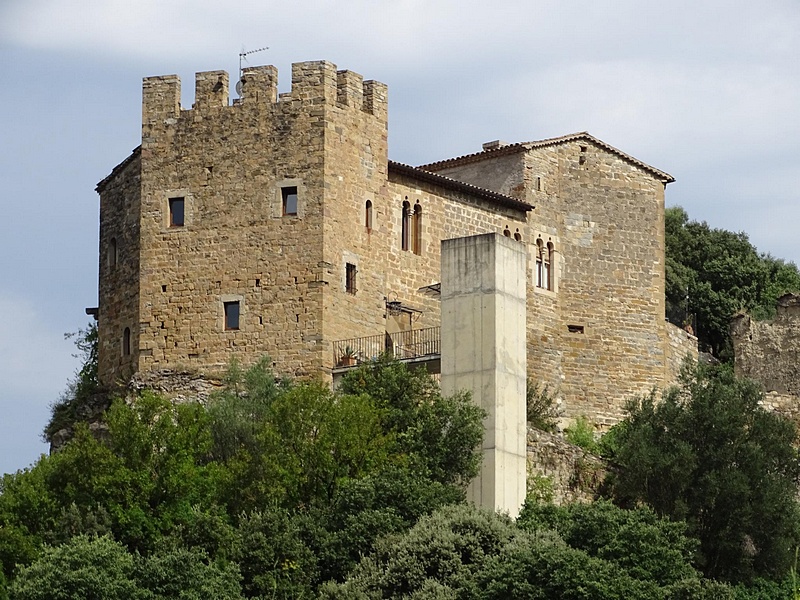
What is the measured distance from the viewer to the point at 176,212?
5453 centimetres

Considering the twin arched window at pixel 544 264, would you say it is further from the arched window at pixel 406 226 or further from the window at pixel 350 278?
the window at pixel 350 278

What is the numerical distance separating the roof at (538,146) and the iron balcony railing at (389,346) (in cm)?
723

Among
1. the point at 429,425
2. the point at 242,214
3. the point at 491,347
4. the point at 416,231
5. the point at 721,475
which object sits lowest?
the point at 721,475

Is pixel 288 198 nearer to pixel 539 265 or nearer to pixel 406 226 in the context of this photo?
pixel 406 226

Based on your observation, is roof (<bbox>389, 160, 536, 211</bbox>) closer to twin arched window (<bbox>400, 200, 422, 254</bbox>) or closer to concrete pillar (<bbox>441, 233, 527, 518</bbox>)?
twin arched window (<bbox>400, 200, 422, 254</bbox>)

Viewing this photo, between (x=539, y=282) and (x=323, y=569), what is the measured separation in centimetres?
1621

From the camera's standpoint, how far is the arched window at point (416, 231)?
56.2 meters

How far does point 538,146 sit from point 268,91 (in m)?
9.14

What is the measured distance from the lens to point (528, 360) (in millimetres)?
58250

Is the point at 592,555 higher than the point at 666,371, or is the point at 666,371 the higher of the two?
the point at 666,371

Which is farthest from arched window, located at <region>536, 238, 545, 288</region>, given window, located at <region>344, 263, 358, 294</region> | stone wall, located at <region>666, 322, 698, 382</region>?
window, located at <region>344, 263, 358, 294</region>

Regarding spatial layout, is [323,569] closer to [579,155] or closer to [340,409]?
[340,409]

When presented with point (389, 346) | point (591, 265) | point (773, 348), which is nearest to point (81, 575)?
point (389, 346)

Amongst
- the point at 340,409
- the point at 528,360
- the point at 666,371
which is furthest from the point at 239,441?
the point at 666,371
